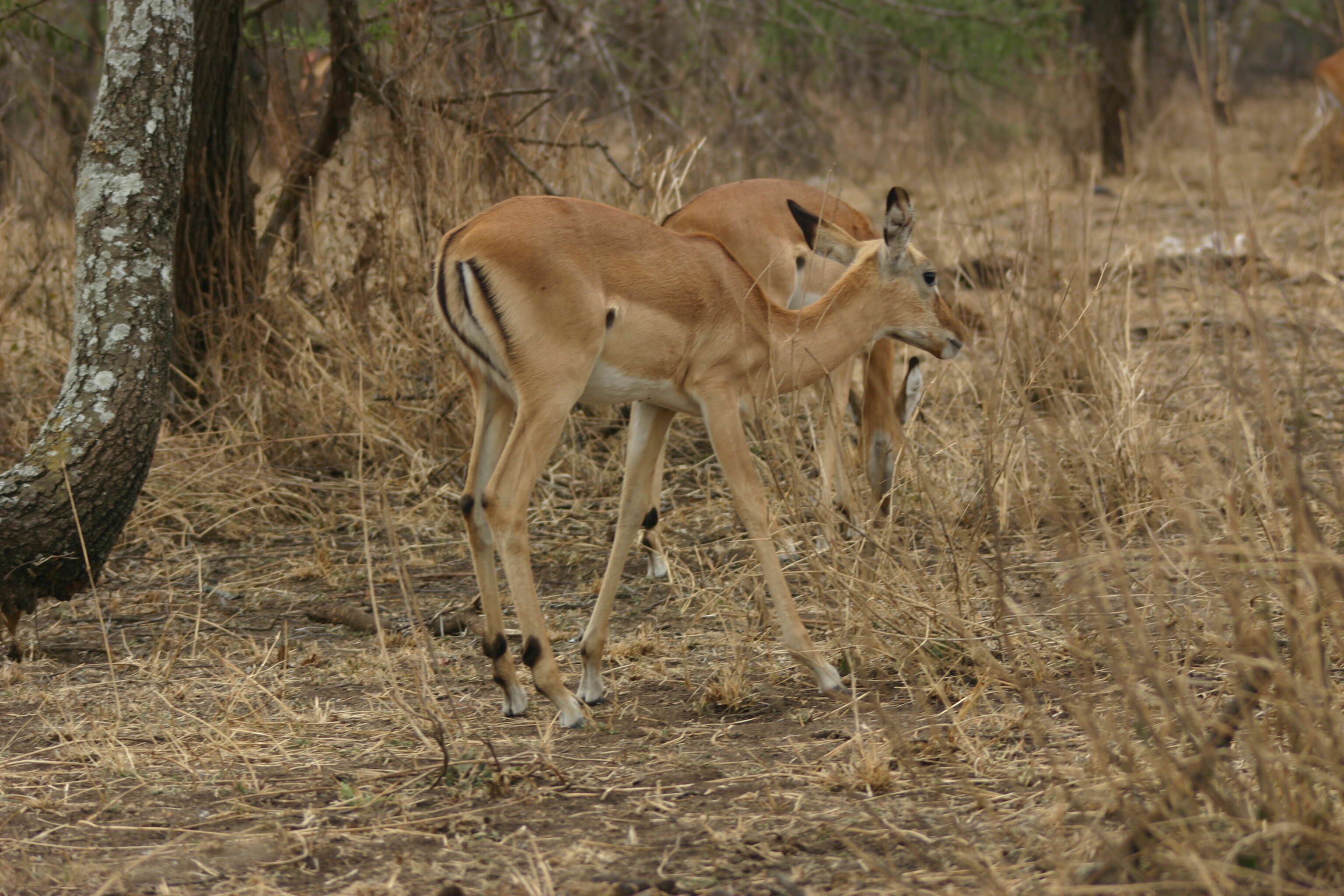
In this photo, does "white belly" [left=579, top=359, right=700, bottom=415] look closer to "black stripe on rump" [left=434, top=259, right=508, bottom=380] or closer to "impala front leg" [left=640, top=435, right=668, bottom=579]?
"black stripe on rump" [left=434, top=259, right=508, bottom=380]

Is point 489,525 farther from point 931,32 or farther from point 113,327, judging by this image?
point 931,32

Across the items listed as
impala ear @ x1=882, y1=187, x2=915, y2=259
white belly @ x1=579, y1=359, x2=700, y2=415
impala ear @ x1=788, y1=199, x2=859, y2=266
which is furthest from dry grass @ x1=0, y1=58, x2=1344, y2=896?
impala ear @ x1=788, y1=199, x2=859, y2=266

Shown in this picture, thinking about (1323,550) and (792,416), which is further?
(792,416)

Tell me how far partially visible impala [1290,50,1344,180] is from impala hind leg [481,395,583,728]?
12.0 m

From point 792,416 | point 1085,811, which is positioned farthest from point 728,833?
point 792,416

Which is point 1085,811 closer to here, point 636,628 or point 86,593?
point 636,628

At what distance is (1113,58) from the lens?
14664 millimetres

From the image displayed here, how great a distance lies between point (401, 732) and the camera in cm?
388

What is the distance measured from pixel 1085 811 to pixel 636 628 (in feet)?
8.52

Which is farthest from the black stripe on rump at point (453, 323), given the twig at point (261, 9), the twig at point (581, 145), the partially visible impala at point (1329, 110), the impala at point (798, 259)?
the partially visible impala at point (1329, 110)

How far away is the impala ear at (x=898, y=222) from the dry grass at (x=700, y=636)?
54 centimetres

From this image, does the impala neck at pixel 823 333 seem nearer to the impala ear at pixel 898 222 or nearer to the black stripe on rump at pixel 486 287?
the impala ear at pixel 898 222

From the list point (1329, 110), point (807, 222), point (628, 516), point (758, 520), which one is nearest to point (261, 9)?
point (807, 222)

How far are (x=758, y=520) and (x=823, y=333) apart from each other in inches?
30.0
